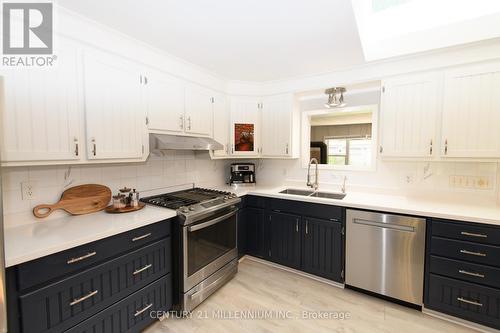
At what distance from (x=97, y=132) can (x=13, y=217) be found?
80cm

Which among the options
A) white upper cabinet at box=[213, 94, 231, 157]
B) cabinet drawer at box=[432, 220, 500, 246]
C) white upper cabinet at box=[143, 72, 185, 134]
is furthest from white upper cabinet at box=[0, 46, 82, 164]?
cabinet drawer at box=[432, 220, 500, 246]

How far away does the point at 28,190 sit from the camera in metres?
1.65

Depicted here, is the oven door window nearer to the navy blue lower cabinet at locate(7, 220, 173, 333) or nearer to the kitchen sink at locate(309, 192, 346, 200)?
the navy blue lower cabinet at locate(7, 220, 173, 333)

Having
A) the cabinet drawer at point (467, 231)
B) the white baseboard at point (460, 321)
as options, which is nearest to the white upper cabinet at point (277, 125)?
the cabinet drawer at point (467, 231)

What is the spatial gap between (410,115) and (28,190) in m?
3.37

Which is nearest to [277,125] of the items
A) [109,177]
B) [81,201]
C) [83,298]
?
[109,177]

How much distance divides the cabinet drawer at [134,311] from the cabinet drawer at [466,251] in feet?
7.63

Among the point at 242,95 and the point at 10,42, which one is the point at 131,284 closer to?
the point at 10,42

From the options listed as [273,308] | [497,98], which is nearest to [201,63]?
[273,308]

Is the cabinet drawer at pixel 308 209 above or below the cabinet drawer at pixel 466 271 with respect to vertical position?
above

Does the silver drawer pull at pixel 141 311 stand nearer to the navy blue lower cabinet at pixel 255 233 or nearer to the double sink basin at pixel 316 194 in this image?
the navy blue lower cabinet at pixel 255 233

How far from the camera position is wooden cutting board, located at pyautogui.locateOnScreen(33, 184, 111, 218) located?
1.71 meters

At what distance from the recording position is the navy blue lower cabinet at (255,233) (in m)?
2.88

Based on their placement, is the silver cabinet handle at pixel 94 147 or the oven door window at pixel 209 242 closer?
the silver cabinet handle at pixel 94 147
